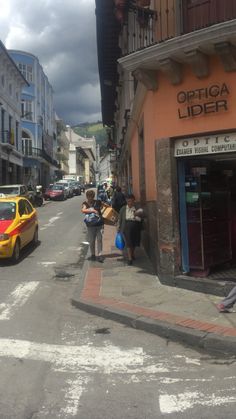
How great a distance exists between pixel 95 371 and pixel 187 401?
1.16m

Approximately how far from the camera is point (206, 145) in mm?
8648

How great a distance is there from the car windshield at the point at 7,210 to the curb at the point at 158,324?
472 cm

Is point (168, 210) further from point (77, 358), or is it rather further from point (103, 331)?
point (77, 358)

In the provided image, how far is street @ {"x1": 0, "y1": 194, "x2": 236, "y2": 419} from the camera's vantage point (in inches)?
174

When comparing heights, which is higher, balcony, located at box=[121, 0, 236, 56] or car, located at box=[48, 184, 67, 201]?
balcony, located at box=[121, 0, 236, 56]

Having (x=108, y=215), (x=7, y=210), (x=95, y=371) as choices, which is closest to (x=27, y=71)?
(x=7, y=210)

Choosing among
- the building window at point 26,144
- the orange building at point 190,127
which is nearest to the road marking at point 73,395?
the orange building at point 190,127

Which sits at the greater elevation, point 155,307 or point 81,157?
point 81,157

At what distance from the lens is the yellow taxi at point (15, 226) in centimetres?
1216

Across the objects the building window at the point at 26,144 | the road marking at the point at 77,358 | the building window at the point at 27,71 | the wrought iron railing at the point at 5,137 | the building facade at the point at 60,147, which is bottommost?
the road marking at the point at 77,358

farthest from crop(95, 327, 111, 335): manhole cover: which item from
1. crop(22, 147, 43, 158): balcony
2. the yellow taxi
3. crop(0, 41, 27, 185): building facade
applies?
crop(22, 147, 43, 158): balcony

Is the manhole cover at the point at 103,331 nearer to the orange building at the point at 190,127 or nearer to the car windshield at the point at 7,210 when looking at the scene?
the orange building at the point at 190,127

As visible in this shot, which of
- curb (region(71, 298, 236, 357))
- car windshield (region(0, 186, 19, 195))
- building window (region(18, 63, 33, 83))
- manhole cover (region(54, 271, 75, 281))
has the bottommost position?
curb (region(71, 298, 236, 357))

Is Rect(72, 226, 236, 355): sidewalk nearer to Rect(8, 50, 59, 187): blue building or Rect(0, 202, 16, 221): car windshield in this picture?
Rect(0, 202, 16, 221): car windshield
